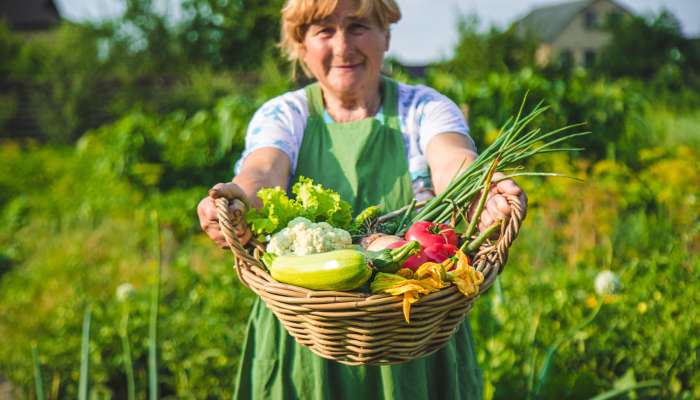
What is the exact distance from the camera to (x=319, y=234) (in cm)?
129

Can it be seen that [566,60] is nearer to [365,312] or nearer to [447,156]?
[447,156]

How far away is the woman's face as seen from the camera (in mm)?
1657

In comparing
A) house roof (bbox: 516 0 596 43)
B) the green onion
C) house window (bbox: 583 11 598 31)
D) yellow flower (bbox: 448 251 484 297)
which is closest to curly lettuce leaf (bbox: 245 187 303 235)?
the green onion

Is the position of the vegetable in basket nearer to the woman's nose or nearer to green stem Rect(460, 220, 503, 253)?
green stem Rect(460, 220, 503, 253)

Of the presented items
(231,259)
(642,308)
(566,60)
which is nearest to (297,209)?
(642,308)

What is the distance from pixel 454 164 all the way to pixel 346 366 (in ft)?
2.10

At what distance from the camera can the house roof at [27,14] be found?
99.0 ft

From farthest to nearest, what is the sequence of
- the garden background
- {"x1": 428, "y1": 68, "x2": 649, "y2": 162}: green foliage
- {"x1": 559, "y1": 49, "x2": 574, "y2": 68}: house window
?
{"x1": 559, "y1": 49, "x2": 574, "y2": 68}: house window, {"x1": 428, "y1": 68, "x2": 649, "y2": 162}: green foliage, the garden background

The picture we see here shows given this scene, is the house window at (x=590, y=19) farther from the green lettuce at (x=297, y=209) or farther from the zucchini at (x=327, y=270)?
the zucchini at (x=327, y=270)

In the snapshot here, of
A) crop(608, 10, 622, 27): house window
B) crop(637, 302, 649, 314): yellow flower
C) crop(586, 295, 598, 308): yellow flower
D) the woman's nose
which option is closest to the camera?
the woman's nose

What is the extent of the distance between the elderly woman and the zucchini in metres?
0.44

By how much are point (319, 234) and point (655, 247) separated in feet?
11.3

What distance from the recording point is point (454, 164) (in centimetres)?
161

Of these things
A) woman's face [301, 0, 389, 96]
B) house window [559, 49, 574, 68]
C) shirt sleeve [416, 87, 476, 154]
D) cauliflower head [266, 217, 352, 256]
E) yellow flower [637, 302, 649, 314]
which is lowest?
yellow flower [637, 302, 649, 314]
